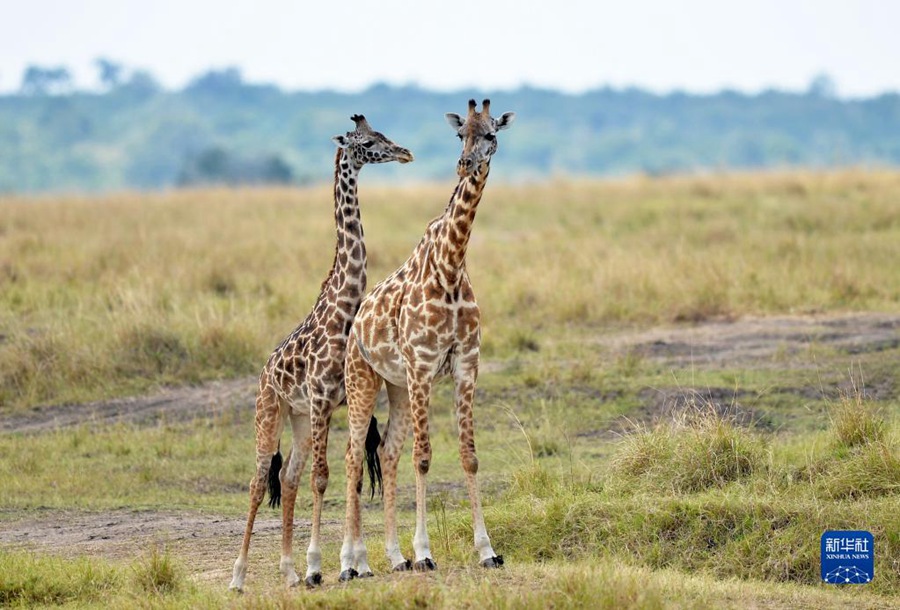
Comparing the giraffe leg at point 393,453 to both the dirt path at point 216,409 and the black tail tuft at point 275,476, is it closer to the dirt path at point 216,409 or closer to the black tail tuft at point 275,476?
the black tail tuft at point 275,476

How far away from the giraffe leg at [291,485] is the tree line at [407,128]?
51.8 meters

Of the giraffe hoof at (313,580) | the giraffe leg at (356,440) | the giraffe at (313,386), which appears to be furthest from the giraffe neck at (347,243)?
the giraffe hoof at (313,580)

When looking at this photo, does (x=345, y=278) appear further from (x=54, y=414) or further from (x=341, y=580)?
(x=54, y=414)

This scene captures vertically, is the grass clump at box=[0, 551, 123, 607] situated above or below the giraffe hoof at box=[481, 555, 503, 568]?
below

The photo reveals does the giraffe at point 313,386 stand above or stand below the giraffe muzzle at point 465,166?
below

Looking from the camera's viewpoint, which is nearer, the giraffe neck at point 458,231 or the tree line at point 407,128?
the giraffe neck at point 458,231

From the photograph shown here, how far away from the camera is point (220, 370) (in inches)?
449

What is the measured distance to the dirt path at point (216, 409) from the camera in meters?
7.48

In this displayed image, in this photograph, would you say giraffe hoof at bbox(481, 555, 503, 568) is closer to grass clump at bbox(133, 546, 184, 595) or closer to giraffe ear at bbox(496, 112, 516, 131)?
grass clump at bbox(133, 546, 184, 595)

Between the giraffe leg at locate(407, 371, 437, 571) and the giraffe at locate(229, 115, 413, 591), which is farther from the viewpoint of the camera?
the giraffe at locate(229, 115, 413, 591)

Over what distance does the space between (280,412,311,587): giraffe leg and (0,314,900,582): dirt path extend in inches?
16.8

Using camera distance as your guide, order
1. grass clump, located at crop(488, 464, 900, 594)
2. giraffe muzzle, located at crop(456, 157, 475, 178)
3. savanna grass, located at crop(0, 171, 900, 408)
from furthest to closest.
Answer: savanna grass, located at crop(0, 171, 900, 408) < grass clump, located at crop(488, 464, 900, 594) < giraffe muzzle, located at crop(456, 157, 475, 178)

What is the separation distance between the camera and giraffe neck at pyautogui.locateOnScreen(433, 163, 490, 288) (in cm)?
631

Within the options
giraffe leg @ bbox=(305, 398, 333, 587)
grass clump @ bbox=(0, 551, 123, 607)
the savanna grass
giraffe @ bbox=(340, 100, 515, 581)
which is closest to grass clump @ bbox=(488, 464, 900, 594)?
giraffe @ bbox=(340, 100, 515, 581)
